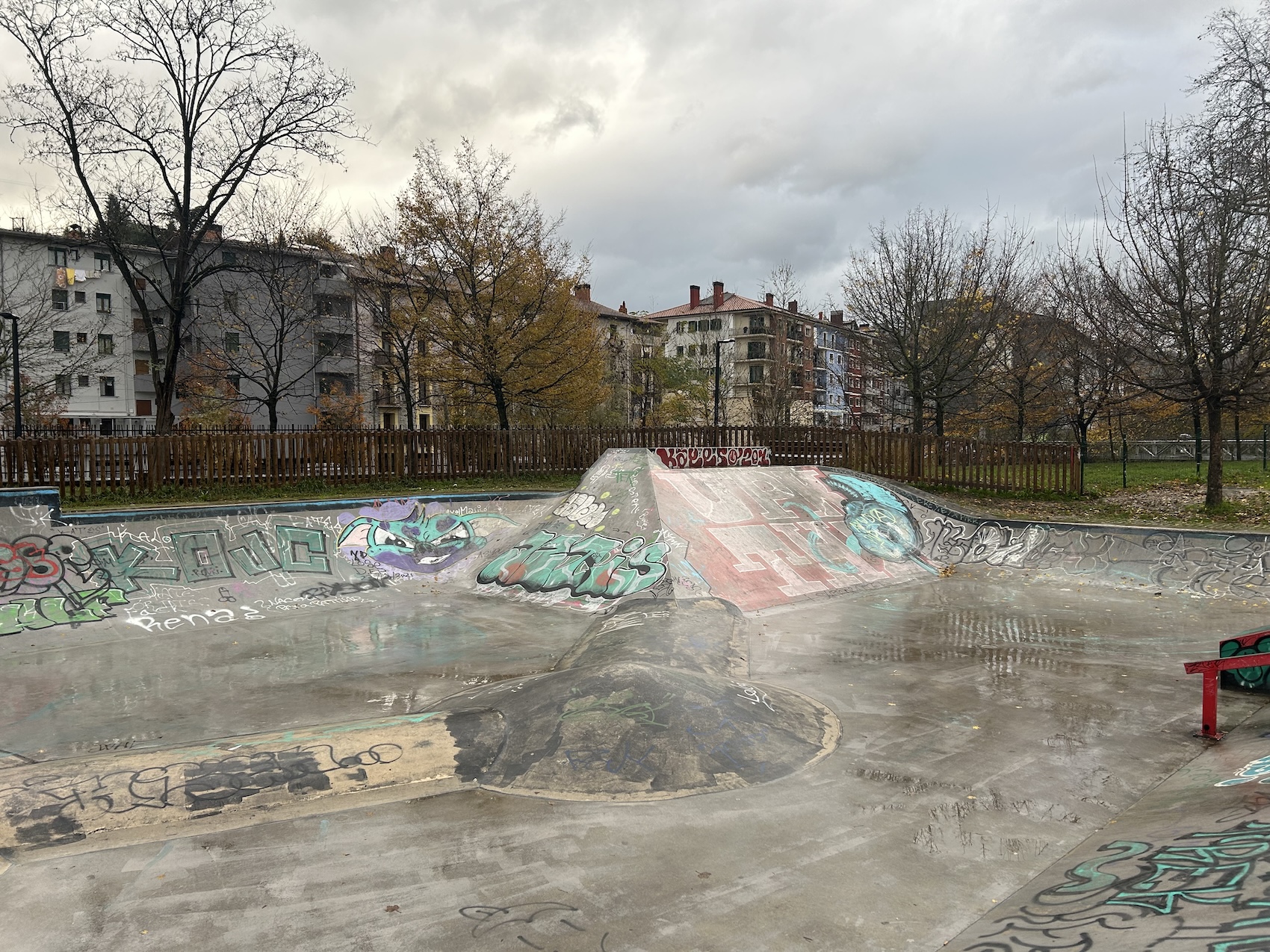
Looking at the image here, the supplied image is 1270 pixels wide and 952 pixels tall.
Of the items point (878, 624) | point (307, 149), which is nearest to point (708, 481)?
point (878, 624)

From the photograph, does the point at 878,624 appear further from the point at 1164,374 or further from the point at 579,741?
the point at 1164,374

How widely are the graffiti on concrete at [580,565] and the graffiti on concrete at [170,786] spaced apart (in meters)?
6.76

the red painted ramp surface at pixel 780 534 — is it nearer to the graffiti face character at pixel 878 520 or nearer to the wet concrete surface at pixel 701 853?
the graffiti face character at pixel 878 520

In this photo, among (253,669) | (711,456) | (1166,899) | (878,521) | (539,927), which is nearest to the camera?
(1166,899)

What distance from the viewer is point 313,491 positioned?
1920 cm

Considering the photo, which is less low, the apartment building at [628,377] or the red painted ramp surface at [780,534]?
the apartment building at [628,377]

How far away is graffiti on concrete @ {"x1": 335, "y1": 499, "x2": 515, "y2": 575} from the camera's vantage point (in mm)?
15133

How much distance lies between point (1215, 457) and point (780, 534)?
431 inches

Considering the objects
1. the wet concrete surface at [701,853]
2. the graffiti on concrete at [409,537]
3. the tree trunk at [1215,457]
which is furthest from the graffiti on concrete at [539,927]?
the tree trunk at [1215,457]

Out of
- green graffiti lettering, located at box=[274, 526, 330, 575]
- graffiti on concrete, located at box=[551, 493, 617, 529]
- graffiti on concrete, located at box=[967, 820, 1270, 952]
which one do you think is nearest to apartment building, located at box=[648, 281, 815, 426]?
graffiti on concrete, located at box=[551, 493, 617, 529]

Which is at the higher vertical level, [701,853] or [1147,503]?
[1147,503]

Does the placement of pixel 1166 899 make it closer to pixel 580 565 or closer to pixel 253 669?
pixel 253 669

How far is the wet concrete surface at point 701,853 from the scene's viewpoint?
13.1 ft

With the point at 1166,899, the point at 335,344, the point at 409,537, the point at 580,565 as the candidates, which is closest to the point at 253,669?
the point at 580,565
